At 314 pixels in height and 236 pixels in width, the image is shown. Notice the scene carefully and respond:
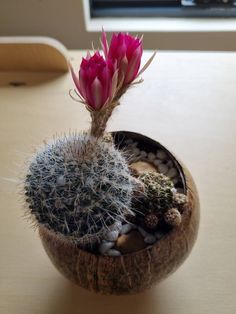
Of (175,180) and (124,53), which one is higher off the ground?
(124,53)

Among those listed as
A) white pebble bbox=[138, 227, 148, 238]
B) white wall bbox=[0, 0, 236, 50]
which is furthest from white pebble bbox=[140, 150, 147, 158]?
white wall bbox=[0, 0, 236, 50]

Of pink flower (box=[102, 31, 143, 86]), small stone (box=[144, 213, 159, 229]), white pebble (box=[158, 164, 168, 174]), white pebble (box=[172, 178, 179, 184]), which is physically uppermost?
pink flower (box=[102, 31, 143, 86])

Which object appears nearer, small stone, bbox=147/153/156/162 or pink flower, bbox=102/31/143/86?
pink flower, bbox=102/31/143/86

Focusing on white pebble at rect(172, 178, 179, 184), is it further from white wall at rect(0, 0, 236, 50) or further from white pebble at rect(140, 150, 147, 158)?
white wall at rect(0, 0, 236, 50)

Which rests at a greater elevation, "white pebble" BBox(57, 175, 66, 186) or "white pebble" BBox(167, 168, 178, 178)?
"white pebble" BBox(57, 175, 66, 186)

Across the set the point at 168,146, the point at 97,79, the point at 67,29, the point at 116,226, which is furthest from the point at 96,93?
the point at 67,29

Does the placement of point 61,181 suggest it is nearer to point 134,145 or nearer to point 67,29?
point 134,145

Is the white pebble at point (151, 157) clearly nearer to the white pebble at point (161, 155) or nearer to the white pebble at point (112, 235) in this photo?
the white pebble at point (161, 155)
